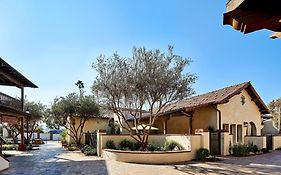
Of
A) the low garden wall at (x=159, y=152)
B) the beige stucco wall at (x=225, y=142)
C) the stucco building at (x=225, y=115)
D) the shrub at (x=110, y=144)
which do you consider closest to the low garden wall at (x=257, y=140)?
the stucco building at (x=225, y=115)

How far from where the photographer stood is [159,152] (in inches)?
684

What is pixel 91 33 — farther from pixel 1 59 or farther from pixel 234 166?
pixel 234 166

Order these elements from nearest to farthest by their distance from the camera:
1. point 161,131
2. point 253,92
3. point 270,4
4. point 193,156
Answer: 1. point 270,4
2. point 193,156
3. point 253,92
4. point 161,131

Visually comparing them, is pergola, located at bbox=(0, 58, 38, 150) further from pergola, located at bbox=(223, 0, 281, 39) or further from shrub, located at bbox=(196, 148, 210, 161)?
pergola, located at bbox=(223, 0, 281, 39)

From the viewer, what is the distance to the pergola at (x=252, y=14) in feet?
8.16

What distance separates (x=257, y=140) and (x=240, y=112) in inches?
94.8

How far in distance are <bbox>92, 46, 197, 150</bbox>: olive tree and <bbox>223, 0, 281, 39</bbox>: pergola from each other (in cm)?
1498

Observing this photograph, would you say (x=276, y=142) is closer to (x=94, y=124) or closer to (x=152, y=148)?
(x=152, y=148)

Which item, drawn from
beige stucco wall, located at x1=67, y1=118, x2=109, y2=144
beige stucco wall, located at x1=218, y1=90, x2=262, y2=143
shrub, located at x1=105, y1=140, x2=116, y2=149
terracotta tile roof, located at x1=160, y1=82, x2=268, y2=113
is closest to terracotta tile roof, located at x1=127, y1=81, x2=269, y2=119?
terracotta tile roof, located at x1=160, y1=82, x2=268, y2=113

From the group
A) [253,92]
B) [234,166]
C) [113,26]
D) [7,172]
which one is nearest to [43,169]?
[7,172]

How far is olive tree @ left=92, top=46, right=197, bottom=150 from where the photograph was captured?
1803cm

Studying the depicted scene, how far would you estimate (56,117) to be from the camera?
97.0 ft

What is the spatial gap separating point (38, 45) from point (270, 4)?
15592mm

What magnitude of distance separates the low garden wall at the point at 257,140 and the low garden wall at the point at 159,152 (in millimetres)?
5480
